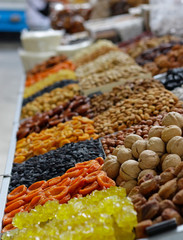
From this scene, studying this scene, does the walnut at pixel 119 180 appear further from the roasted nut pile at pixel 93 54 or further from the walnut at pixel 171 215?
the roasted nut pile at pixel 93 54

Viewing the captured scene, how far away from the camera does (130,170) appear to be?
1650mm

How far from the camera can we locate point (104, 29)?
18.2ft

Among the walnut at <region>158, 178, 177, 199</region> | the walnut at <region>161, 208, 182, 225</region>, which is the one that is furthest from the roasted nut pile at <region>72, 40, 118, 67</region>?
the walnut at <region>161, 208, 182, 225</region>

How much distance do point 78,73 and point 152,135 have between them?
253cm

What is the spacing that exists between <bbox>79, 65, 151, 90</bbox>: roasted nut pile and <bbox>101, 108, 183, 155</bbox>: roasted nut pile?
42.3 inches

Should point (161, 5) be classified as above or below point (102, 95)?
above

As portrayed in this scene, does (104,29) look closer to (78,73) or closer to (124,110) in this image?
(78,73)

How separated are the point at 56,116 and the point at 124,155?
1.37 metres

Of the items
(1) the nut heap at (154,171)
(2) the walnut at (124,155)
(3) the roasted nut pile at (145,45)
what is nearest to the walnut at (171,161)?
(1) the nut heap at (154,171)

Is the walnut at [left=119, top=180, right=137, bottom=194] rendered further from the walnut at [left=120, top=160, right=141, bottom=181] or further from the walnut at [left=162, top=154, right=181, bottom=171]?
the walnut at [left=162, top=154, right=181, bottom=171]

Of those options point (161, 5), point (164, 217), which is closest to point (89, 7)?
point (161, 5)

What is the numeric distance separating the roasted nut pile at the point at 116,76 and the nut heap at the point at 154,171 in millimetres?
1528

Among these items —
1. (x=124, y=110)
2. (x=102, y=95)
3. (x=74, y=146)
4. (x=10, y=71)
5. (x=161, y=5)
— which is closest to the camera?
(x=74, y=146)

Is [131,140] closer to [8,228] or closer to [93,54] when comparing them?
[8,228]
